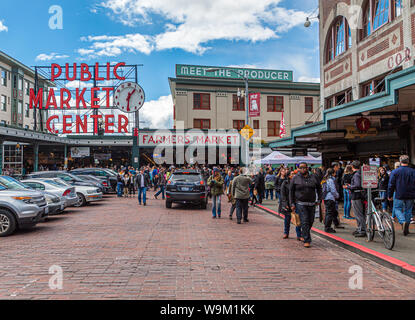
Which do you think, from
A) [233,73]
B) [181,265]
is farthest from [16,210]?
[233,73]

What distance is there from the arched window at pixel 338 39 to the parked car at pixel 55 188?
14342 mm

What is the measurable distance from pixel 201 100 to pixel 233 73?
624 centimetres

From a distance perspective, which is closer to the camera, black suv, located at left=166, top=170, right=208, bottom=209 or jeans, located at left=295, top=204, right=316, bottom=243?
jeans, located at left=295, top=204, right=316, bottom=243

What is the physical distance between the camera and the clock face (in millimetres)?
36469

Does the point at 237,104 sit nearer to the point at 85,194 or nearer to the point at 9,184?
the point at 85,194

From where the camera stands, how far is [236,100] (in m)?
39.9

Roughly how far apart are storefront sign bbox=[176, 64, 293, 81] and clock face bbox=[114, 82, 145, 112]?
5847 mm

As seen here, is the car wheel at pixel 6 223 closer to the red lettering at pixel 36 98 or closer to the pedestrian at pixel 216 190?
the pedestrian at pixel 216 190

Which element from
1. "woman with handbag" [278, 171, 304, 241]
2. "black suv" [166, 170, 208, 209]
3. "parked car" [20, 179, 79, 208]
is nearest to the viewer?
"woman with handbag" [278, 171, 304, 241]

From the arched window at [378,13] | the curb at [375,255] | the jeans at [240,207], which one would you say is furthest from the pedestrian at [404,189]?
the arched window at [378,13]

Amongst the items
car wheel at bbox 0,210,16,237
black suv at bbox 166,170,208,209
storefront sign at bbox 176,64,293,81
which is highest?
storefront sign at bbox 176,64,293,81

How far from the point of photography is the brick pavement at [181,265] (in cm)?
497

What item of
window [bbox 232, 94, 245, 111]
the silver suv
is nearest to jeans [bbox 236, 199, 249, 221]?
the silver suv

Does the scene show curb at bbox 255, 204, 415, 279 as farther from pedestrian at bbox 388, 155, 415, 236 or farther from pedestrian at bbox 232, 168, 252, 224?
pedestrian at bbox 232, 168, 252, 224
